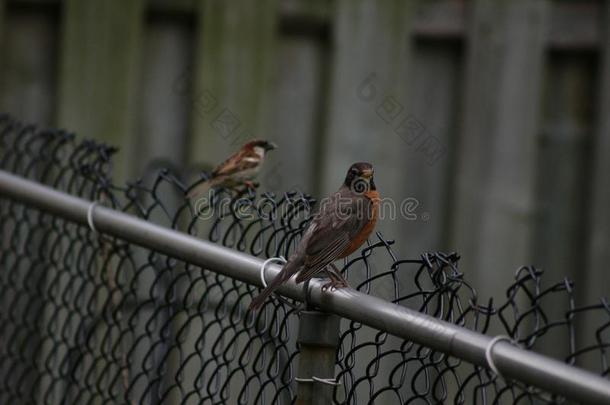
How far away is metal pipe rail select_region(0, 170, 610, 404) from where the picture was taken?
78.1 inches

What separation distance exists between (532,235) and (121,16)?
6.83ft

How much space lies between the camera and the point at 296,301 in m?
2.85

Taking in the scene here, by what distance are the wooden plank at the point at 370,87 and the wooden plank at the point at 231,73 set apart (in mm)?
316

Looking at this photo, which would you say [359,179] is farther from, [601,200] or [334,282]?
[601,200]

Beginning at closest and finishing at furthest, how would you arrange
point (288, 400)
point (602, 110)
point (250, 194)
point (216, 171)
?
point (288, 400) < point (250, 194) < point (216, 171) < point (602, 110)

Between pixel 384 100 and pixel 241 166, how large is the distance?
2.75ft

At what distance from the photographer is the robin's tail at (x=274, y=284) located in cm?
271

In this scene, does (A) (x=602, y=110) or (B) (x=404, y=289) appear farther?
(A) (x=602, y=110)

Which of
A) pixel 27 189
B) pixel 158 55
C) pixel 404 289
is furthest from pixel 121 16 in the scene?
pixel 404 289

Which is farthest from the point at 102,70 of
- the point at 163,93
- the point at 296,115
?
the point at 296,115

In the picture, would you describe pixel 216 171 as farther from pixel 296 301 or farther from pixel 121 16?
pixel 296 301

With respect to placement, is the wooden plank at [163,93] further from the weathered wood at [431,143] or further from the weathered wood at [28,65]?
the weathered wood at [431,143]

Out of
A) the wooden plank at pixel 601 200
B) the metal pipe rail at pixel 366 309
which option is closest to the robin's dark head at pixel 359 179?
the metal pipe rail at pixel 366 309

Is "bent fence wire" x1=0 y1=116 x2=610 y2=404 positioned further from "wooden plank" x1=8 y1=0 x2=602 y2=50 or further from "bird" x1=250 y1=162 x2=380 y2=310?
"wooden plank" x1=8 y1=0 x2=602 y2=50
